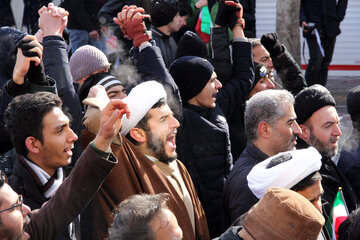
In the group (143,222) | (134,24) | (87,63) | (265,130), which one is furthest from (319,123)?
(143,222)

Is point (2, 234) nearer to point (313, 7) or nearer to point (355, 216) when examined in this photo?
point (355, 216)

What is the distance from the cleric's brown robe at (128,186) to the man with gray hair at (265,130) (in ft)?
1.43

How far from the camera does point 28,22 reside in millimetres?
10539

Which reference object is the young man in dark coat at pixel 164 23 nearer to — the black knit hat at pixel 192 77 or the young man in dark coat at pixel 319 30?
the black knit hat at pixel 192 77

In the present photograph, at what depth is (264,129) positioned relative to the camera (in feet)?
14.4

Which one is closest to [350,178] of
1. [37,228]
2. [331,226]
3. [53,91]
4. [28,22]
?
[331,226]

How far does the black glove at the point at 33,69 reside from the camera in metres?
3.80

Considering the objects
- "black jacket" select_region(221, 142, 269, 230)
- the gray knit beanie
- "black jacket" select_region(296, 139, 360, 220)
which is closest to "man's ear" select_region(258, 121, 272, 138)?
"black jacket" select_region(221, 142, 269, 230)

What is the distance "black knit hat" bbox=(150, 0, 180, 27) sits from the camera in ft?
21.2

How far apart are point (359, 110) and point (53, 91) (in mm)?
2647

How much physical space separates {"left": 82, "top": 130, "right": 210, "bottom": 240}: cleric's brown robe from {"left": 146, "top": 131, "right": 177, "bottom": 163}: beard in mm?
165

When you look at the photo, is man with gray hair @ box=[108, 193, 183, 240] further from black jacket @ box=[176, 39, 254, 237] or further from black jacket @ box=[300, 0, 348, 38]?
black jacket @ box=[300, 0, 348, 38]

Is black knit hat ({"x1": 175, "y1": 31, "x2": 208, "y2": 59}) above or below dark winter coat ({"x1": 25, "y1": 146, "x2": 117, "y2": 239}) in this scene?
below

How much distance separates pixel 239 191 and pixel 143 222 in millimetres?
1181
